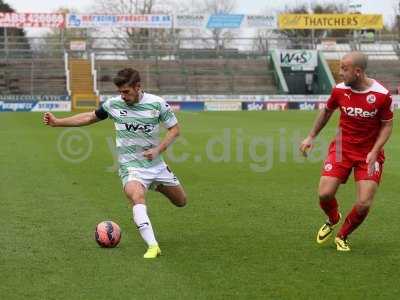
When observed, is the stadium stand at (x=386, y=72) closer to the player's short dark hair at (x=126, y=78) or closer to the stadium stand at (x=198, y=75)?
the stadium stand at (x=198, y=75)

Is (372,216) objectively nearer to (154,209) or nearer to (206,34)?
(154,209)

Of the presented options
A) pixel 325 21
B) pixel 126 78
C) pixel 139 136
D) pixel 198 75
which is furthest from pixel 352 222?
pixel 325 21

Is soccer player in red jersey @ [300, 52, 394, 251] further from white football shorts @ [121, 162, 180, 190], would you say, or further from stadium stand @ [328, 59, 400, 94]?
stadium stand @ [328, 59, 400, 94]

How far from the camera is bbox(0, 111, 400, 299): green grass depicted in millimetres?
6836

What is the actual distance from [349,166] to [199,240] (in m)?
1.81

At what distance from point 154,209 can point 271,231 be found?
2.28m

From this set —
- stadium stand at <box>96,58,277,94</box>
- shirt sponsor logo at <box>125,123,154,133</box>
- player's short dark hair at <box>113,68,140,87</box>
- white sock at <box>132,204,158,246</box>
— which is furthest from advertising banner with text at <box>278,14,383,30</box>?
white sock at <box>132,204,158,246</box>

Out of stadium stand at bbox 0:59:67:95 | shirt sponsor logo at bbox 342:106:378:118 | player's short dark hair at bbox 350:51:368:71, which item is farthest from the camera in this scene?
stadium stand at bbox 0:59:67:95

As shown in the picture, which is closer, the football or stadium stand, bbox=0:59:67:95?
the football

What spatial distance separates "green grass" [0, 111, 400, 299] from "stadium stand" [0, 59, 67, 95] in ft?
117

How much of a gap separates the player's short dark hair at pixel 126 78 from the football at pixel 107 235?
1469 millimetres

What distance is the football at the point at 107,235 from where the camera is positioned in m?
8.44

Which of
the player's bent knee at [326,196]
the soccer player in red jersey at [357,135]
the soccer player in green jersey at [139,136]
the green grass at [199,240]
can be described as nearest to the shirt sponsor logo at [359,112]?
the soccer player in red jersey at [357,135]

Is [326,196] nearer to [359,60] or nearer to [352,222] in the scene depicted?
[352,222]
